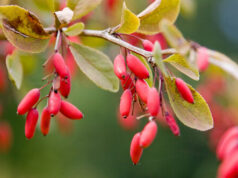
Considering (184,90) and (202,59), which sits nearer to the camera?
(184,90)

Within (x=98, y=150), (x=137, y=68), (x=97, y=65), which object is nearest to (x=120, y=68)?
(x=137, y=68)

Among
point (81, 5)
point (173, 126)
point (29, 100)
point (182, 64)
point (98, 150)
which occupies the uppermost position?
point (81, 5)

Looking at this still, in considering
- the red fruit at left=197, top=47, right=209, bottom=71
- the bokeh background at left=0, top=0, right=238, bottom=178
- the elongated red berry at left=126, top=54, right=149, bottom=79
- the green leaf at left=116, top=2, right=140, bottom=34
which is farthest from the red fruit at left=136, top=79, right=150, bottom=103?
the bokeh background at left=0, top=0, right=238, bottom=178

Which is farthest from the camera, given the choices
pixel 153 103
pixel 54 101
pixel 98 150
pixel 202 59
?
pixel 98 150

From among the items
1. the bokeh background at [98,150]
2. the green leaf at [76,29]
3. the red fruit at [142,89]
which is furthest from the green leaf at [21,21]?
the bokeh background at [98,150]

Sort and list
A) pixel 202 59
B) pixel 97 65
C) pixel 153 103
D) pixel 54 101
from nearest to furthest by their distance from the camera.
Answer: pixel 153 103
pixel 54 101
pixel 97 65
pixel 202 59

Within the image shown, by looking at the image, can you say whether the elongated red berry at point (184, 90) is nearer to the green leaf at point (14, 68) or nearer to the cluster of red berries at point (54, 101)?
the cluster of red berries at point (54, 101)

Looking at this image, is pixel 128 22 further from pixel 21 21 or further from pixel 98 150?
pixel 98 150
